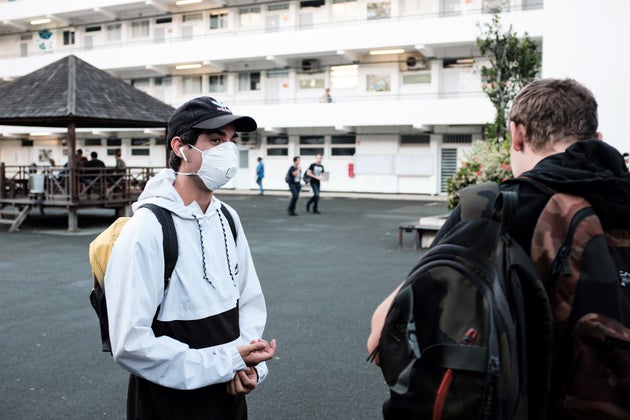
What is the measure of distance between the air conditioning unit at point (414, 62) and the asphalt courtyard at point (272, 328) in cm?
1956

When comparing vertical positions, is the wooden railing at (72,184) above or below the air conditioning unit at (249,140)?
below

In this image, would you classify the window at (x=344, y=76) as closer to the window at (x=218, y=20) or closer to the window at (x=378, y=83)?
the window at (x=378, y=83)

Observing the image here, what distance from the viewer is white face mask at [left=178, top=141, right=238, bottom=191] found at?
8.69 ft

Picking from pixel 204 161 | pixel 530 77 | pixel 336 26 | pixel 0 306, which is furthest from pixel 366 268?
pixel 336 26

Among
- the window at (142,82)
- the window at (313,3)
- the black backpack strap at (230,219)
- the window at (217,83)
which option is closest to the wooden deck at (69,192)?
the black backpack strap at (230,219)

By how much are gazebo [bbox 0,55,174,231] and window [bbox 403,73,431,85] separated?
56.3 feet

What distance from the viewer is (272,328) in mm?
6527

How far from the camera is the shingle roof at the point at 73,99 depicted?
16.2 meters

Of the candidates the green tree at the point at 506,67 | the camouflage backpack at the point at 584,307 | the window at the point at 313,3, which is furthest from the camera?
the window at the point at 313,3

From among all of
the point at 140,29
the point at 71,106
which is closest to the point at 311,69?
the point at 140,29

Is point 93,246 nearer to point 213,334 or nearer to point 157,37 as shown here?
point 213,334

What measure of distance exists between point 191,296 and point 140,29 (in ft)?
131

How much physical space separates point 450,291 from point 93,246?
143 cm

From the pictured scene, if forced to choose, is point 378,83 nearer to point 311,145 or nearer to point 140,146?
point 311,145
